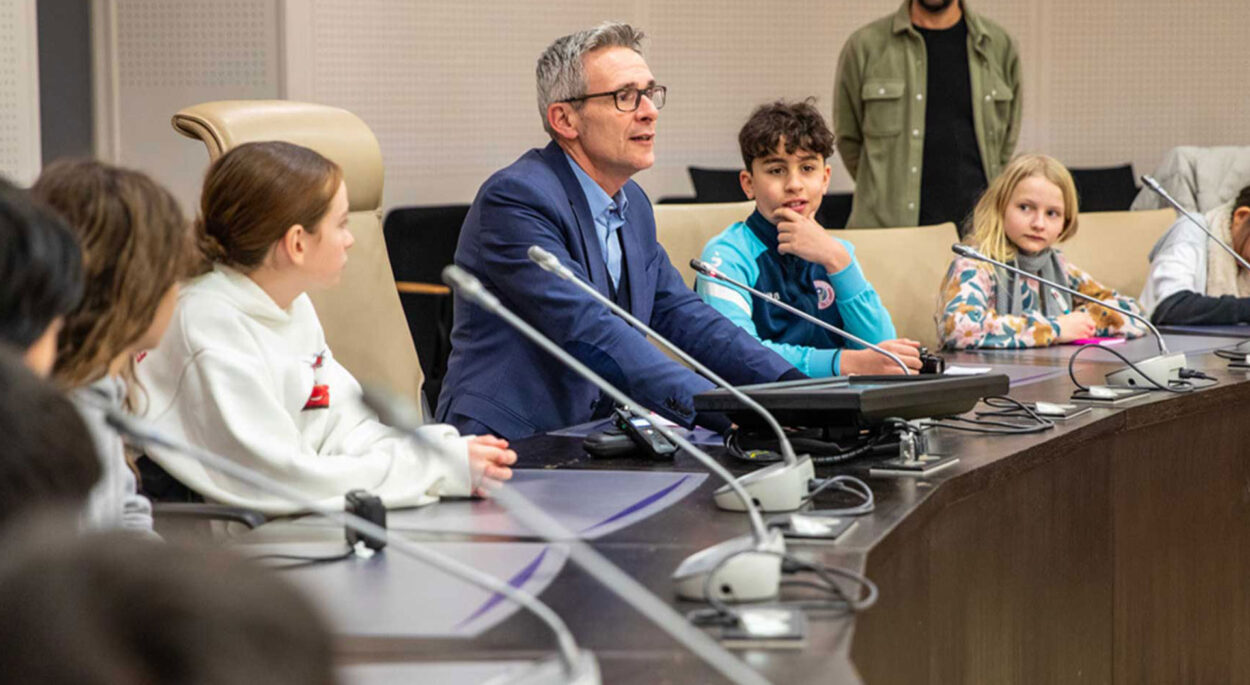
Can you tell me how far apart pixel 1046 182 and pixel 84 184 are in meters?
2.52

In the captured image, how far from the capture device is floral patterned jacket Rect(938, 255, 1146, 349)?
3326 millimetres

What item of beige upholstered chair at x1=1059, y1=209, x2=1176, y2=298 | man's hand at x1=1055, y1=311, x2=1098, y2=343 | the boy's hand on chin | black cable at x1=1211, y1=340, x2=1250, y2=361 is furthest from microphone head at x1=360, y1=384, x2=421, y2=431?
beige upholstered chair at x1=1059, y1=209, x2=1176, y2=298

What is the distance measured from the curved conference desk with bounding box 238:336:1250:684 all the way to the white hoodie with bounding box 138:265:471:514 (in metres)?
0.24

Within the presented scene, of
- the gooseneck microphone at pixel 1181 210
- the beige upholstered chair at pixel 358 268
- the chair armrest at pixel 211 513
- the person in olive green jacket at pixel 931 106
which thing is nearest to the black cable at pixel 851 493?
the chair armrest at pixel 211 513

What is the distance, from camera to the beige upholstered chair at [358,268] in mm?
2617

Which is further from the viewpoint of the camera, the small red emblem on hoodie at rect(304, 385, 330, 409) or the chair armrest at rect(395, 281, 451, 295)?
the chair armrest at rect(395, 281, 451, 295)

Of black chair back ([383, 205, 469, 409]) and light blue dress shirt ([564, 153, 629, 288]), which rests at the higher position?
light blue dress shirt ([564, 153, 629, 288])

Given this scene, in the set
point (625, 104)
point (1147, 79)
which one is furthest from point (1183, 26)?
point (625, 104)

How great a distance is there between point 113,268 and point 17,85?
225 cm

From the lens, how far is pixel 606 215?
2578mm

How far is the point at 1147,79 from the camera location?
6316 mm

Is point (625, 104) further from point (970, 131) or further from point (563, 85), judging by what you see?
point (970, 131)

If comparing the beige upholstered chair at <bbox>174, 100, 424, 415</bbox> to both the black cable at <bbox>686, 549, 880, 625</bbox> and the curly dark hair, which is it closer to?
the curly dark hair

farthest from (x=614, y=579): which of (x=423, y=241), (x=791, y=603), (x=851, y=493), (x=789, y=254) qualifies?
(x=423, y=241)
